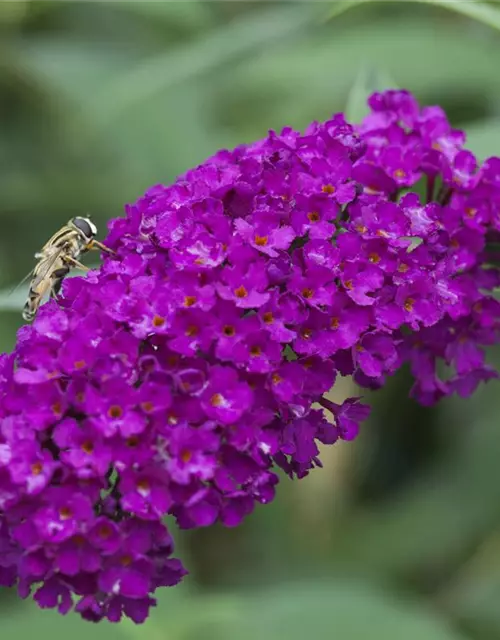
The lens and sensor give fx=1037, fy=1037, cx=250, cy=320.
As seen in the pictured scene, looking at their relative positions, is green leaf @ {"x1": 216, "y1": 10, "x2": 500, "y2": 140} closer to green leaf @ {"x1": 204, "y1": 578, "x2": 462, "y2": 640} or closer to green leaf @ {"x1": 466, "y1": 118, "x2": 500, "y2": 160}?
green leaf @ {"x1": 466, "y1": 118, "x2": 500, "y2": 160}

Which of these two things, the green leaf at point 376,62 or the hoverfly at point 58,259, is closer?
the hoverfly at point 58,259

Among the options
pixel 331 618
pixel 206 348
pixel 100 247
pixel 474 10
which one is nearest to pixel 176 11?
pixel 474 10

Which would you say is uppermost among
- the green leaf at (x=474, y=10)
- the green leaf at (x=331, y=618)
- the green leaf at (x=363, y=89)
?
the green leaf at (x=363, y=89)

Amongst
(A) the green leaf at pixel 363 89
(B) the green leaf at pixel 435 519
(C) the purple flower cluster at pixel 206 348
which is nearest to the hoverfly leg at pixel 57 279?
(C) the purple flower cluster at pixel 206 348

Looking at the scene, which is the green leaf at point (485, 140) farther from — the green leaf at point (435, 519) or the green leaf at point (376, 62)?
the green leaf at point (435, 519)

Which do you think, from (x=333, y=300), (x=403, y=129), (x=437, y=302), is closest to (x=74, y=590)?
(x=333, y=300)
